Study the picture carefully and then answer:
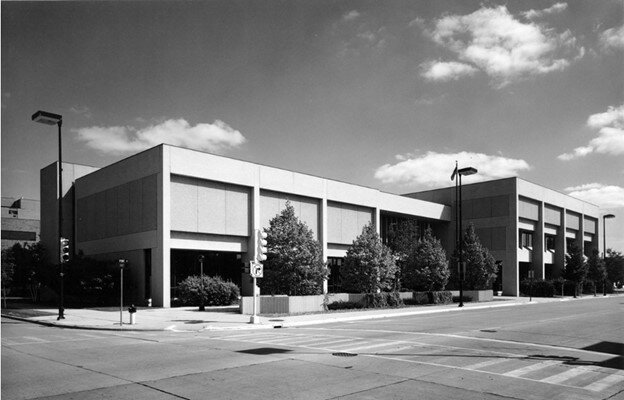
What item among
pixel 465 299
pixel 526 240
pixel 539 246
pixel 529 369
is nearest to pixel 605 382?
pixel 529 369

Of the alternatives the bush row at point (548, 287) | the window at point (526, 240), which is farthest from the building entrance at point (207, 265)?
the window at point (526, 240)

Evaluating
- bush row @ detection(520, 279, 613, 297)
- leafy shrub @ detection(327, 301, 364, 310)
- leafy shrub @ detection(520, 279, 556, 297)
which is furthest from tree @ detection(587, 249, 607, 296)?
leafy shrub @ detection(327, 301, 364, 310)

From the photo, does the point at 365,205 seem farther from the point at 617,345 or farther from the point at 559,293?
the point at 617,345

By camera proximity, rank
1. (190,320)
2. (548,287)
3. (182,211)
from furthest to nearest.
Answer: (548,287) < (182,211) < (190,320)

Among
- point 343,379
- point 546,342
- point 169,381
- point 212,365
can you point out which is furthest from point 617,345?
point 169,381

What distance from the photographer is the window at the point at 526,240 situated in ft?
221

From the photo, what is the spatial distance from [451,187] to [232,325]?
50.6m

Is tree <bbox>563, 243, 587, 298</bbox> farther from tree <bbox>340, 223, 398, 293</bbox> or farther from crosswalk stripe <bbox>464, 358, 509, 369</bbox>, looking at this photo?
crosswalk stripe <bbox>464, 358, 509, 369</bbox>

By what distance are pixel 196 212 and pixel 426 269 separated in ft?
63.3

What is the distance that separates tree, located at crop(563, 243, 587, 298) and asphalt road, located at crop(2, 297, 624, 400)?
5225 centimetres

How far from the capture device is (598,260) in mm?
73250

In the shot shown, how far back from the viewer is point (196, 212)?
131 feet

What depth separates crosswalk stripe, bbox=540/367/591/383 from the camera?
1084cm

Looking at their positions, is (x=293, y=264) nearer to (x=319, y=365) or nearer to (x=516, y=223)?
(x=319, y=365)
